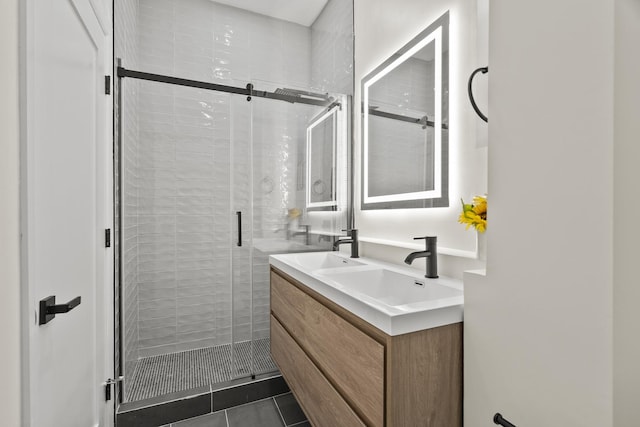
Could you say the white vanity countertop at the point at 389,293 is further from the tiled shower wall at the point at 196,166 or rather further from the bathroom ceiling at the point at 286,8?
the bathroom ceiling at the point at 286,8

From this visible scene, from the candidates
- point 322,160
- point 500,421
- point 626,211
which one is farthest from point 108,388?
point 626,211

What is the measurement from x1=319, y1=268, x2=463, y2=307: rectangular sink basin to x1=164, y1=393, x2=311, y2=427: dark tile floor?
0.94 meters

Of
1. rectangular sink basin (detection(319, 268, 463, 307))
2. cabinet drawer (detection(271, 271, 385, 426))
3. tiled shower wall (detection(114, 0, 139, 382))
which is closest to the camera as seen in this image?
cabinet drawer (detection(271, 271, 385, 426))

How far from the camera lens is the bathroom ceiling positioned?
2730 millimetres

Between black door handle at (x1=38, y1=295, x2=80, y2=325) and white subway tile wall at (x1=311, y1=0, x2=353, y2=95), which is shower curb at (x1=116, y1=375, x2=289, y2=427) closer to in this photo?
black door handle at (x1=38, y1=295, x2=80, y2=325)

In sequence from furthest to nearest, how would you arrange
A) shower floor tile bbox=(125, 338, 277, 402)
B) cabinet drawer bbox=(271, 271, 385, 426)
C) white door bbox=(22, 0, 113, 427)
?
shower floor tile bbox=(125, 338, 277, 402), cabinet drawer bbox=(271, 271, 385, 426), white door bbox=(22, 0, 113, 427)

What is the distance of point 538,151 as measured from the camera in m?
0.79

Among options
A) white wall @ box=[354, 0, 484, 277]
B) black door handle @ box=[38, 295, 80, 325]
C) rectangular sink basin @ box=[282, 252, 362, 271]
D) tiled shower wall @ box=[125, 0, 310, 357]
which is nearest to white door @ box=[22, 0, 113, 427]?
black door handle @ box=[38, 295, 80, 325]

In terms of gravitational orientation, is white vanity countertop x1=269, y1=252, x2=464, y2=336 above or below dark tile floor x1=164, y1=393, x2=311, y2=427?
above

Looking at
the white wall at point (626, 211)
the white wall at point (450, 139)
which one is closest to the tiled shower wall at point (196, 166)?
the white wall at point (450, 139)

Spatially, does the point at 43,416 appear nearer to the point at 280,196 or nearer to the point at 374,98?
the point at 280,196

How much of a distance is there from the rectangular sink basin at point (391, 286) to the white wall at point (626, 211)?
0.52 metres

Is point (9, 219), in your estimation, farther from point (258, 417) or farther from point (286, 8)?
point (286, 8)

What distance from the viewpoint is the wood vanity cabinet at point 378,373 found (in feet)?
2.98
